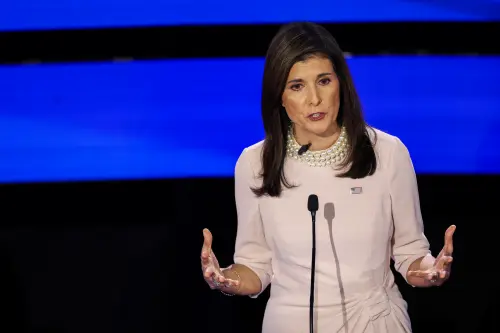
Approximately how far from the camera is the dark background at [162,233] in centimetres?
295

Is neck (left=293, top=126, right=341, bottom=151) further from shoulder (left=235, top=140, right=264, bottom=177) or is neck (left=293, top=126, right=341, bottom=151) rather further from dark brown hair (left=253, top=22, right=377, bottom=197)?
shoulder (left=235, top=140, right=264, bottom=177)

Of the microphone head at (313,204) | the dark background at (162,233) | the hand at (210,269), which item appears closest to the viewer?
the microphone head at (313,204)

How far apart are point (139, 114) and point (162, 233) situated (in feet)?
1.56

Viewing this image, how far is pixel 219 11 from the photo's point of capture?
3.00 meters

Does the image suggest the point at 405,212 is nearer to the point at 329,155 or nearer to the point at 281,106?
the point at 329,155

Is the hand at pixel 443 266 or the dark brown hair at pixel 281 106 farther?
the dark brown hair at pixel 281 106

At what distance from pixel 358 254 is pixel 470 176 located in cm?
118

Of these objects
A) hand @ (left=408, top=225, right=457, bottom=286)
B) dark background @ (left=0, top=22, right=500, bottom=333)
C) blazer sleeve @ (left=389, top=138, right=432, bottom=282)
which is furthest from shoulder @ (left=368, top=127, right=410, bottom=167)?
dark background @ (left=0, top=22, right=500, bottom=333)

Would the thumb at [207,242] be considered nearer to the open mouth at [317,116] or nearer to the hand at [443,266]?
the open mouth at [317,116]

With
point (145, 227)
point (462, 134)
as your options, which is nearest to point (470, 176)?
point (462, 134)

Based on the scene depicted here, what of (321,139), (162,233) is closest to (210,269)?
(321,139)

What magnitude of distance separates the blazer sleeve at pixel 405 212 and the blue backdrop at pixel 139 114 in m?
1.04

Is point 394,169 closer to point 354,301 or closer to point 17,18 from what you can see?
point 354,301

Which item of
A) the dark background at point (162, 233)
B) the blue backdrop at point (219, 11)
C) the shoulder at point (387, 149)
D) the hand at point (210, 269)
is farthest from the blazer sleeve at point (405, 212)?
the blue backdrop at point (219, 11)
